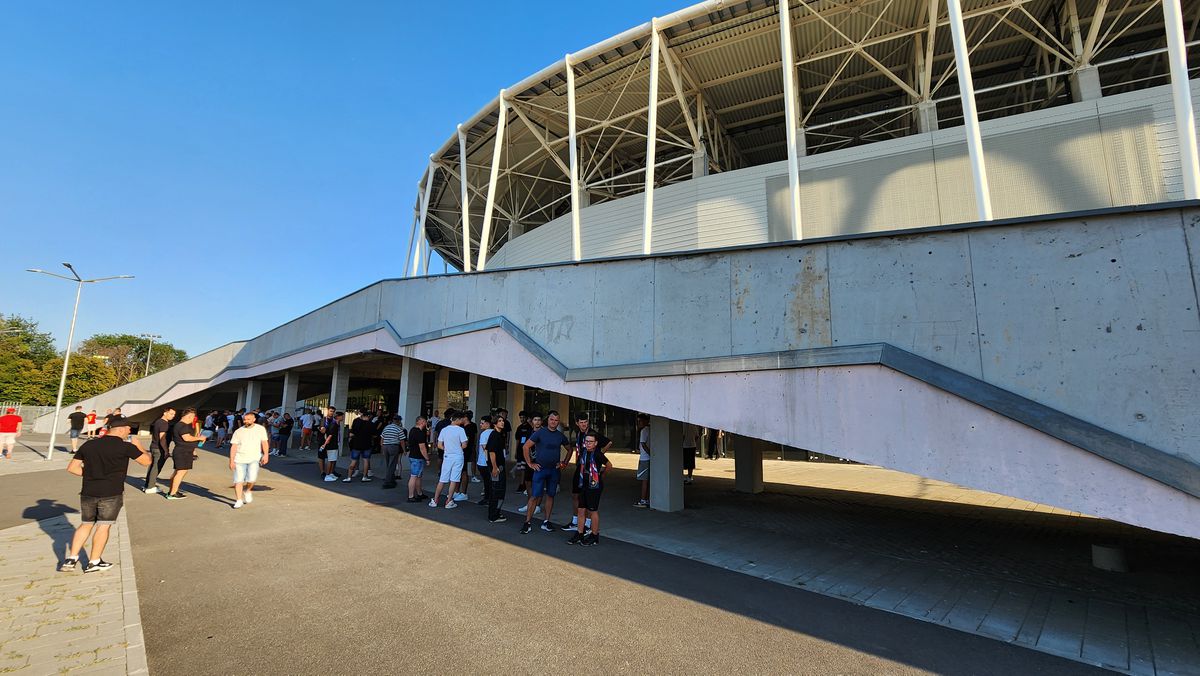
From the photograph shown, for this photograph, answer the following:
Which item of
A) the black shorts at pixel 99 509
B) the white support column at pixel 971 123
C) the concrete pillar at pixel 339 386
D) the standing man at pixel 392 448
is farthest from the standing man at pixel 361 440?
the white support column at pixel 971 123

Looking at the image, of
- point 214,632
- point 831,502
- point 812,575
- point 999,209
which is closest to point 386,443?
point 214,632

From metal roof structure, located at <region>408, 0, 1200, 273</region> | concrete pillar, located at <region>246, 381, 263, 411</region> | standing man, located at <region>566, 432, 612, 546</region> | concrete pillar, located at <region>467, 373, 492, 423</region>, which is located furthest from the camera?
concrete pillar, located at <region>246, 381, 263, 411</region>

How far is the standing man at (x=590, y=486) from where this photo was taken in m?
6.54

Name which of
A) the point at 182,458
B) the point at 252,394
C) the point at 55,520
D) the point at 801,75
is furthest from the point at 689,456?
the point at 252,394

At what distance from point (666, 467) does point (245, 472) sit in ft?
23.6

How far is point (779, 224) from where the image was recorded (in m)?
14.8

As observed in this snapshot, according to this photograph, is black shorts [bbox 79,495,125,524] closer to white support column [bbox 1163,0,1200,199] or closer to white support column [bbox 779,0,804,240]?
white support column [bbox 779,0,804,240]

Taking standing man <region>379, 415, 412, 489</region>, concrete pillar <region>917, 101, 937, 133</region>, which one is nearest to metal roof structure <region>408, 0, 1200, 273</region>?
concrete pillar <region>917, 101, 937, 133</region>

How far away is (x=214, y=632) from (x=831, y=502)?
10.4 m

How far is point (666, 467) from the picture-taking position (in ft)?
29.7

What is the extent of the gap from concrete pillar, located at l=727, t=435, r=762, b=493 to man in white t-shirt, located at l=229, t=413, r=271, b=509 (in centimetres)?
945

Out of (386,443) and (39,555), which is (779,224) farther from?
(39,555)

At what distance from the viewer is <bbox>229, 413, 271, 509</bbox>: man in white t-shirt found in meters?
8.19

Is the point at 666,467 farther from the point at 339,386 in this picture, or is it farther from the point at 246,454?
the point at 339,386
